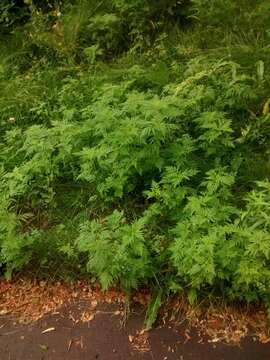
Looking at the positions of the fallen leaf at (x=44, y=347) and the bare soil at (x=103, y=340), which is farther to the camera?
the fallen leaf at (x=44, y=347)

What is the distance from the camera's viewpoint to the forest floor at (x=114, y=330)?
Result: 350 cm

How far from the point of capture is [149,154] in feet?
13.1

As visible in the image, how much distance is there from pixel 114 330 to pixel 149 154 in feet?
4.30

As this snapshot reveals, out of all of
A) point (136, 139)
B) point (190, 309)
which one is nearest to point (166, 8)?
point (136, 139)

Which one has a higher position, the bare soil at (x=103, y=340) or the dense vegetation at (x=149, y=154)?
the dense vegetation at (x=149, y=154)

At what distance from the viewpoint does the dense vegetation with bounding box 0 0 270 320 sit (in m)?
3.55

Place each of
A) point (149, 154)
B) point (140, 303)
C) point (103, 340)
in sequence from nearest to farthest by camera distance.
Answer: point (103, 340), point (140, 303), point (149, 154)

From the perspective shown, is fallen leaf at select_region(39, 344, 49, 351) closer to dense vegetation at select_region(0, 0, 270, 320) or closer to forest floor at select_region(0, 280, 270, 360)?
forest floor at select_region(0, 280, 270, 360)

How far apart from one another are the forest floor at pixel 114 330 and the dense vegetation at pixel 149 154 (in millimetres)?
166

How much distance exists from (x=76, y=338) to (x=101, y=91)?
2349 mm

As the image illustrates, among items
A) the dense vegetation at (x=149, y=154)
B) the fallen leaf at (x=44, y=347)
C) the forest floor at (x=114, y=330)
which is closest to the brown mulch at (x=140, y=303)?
the forest floor at (x=114, y=330)

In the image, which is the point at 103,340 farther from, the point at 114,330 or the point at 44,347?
the point at 44,347

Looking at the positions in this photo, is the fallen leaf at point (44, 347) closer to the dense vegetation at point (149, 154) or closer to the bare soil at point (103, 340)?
the bare soil at point (103, 340)

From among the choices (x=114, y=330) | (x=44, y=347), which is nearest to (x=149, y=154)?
(x=114, y=330)
